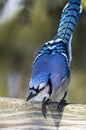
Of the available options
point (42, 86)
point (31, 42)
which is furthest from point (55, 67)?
point (31, 42)

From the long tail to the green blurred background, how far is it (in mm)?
287

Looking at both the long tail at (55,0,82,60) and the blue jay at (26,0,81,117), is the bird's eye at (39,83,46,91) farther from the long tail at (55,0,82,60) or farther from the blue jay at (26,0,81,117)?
the long tail at (55,0,82,60)

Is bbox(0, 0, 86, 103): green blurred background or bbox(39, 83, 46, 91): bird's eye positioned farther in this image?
bbox(0, 0, 86, 103): green blurred background

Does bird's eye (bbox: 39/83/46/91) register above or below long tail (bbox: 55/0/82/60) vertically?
below

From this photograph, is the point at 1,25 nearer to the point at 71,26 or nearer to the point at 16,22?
the point at 16,22

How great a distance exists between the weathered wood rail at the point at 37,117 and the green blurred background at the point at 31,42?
25.0 inches

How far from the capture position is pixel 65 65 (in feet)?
→ 6.73

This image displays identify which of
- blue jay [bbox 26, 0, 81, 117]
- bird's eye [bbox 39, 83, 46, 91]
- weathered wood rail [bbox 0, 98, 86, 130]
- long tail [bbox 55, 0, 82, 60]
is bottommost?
weathered wood rail [bbox 0, 98, 86, 130]

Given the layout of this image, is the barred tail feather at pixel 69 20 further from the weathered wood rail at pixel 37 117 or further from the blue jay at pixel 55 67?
the weathered wood rail at pixel 37 117

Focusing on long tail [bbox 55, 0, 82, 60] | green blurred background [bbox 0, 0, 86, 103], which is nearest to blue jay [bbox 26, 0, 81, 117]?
long tail [bbox 55, 0, 82, 60]

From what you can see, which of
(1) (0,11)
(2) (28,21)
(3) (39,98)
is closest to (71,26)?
(3) (39,98)

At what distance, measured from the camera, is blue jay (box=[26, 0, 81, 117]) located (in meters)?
1.97

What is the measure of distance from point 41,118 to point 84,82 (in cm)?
139

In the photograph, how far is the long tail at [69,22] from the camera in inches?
84.0
